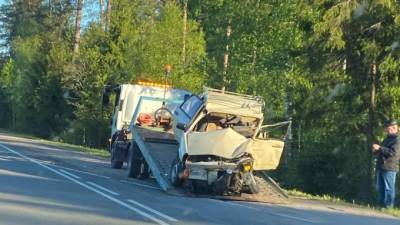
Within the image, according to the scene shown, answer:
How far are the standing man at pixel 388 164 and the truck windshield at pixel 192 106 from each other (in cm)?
418

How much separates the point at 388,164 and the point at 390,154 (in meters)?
0.24

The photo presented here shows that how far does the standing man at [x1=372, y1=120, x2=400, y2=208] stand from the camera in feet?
54.3

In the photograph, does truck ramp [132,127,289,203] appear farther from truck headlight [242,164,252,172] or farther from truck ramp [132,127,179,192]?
truck headlight [242,164,252,172]

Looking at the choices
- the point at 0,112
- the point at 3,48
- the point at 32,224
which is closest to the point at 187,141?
the point at 32,224

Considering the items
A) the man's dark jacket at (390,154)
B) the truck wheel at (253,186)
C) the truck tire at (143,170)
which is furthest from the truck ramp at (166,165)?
the man's dark jacket at (390,154)

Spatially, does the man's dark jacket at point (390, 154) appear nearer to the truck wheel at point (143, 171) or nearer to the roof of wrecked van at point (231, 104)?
the roof of wrecked van at point (231, 104)

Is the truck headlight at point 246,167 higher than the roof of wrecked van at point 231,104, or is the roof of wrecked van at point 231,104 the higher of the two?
the roof of wrecked van at point 231,104

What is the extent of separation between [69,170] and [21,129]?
145 feet

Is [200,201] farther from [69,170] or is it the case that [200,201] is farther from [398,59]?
[398,59]

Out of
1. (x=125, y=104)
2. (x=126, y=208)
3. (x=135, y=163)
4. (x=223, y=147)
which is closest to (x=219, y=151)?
(x=223, y=147)

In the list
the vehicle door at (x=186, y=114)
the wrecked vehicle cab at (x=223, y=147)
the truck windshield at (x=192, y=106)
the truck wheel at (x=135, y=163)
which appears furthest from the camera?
the truck wheel at (x=135, y=163)

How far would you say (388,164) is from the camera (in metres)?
16.5

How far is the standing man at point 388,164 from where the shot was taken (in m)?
16.6

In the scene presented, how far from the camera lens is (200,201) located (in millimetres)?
15523
